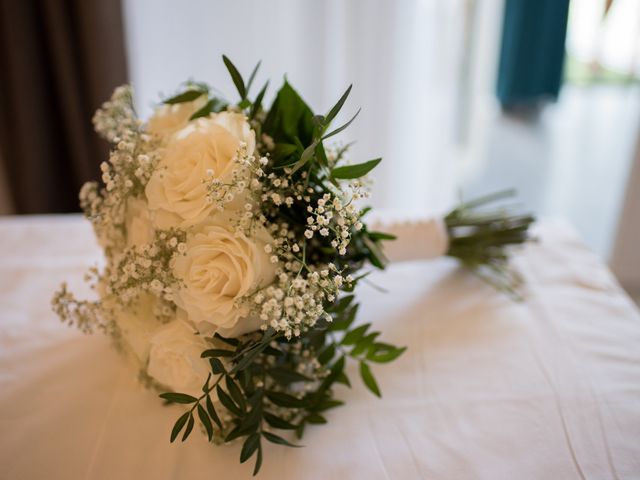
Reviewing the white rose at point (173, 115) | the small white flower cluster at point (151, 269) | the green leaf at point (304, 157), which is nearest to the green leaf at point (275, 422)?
the small white flower cluster at point (151, 269)

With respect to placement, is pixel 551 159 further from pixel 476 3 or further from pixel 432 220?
pixel 432 220

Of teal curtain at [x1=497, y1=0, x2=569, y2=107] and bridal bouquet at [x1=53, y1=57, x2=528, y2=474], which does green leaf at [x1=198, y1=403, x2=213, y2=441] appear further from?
teal curtain at [x1=497, y1=0, x2=569, y2=107]

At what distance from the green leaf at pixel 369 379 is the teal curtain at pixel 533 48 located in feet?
6.05

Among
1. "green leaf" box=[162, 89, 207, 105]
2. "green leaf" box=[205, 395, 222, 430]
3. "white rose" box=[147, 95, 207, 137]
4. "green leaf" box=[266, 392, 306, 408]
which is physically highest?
"green leaf" box=[162, 89, 207, 105]

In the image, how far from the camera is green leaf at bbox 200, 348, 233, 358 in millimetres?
673

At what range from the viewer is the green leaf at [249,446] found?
0.67 meters

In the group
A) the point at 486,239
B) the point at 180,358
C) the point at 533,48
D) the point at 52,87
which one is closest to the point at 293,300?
the point at 180,358

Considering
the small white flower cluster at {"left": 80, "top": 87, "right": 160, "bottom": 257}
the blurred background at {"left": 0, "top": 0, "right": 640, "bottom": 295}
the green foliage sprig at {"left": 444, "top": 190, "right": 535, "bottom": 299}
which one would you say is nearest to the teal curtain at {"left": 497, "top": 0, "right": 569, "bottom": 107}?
the blurred background at {"left": 0, "top": 0, "right": 640, "bottom": 295}

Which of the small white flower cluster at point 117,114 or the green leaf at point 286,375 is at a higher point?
the small white flower cluster at point 117,114

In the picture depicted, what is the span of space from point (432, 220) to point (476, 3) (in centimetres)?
138

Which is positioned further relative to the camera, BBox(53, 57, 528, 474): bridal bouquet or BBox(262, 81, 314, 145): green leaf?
BBox(262, 81, 314, 145): green leaf

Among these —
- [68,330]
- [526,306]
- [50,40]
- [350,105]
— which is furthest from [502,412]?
[50,40]

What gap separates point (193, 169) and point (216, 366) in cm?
26

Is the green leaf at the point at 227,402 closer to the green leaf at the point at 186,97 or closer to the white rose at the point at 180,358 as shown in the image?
the white rose at the point at 180,358
